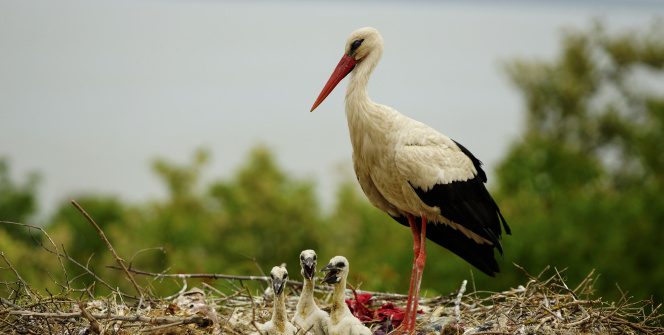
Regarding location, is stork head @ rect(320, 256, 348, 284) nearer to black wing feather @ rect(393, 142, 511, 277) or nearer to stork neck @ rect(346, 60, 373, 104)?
black wing feather @ rect(393, 142, 511, 277)

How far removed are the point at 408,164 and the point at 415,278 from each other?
1.13 m

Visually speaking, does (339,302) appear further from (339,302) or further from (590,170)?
(590,170)

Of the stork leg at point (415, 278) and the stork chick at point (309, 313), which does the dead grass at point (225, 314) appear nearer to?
the stork leg at point (415, 278)

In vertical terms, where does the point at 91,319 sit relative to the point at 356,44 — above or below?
below

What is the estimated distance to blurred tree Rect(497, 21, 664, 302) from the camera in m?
18.2

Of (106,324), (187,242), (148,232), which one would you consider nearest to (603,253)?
(187,242)

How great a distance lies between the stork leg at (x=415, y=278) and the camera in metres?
5.03

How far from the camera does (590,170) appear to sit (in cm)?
2702

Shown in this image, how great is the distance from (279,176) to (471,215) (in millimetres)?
23670

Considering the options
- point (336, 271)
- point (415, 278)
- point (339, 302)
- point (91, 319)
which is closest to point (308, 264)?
point (336, 271)

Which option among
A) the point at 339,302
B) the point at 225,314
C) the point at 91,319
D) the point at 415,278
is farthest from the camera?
the point at 415,278

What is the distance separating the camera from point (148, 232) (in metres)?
24.6

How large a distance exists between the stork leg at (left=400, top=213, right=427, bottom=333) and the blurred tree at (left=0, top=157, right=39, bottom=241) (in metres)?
23.5

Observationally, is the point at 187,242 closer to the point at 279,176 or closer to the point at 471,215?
the point at 279,176
